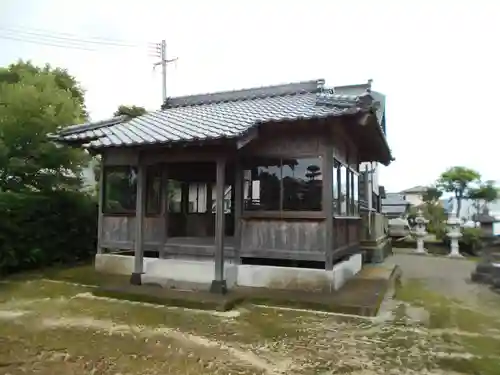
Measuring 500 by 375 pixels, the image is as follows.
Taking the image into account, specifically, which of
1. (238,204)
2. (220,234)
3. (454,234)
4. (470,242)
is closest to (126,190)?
(238,204)

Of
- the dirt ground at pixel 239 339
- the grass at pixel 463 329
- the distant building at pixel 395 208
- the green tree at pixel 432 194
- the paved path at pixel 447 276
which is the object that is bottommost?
the paved path at pixel 447 276

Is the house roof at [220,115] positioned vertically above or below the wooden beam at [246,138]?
above

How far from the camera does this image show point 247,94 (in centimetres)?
945

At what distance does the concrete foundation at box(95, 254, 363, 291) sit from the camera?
241 inches

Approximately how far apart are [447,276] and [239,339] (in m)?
6.70

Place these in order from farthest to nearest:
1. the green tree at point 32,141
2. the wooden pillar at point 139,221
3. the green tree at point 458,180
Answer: the green tree at point 458,180
the green tree at point 32,141
the wooden pillar at point 139,221

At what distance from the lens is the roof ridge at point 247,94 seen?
8750 mm

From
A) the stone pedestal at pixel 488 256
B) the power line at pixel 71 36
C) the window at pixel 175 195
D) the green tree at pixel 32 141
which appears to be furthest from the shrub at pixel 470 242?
the power line at pixel 71 36

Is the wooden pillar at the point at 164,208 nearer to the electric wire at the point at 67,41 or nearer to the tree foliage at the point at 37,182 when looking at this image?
the tree foliage at the point at 37,182

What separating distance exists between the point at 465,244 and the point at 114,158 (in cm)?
1325

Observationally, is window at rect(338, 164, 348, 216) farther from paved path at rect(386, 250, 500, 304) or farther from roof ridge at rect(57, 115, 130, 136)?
roof ridge at rect(57, 115, 130, 136)

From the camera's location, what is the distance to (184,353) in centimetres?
364

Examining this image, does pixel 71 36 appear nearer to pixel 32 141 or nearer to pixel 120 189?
pixel 32 141

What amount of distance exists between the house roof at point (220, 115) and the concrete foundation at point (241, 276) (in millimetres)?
2120
